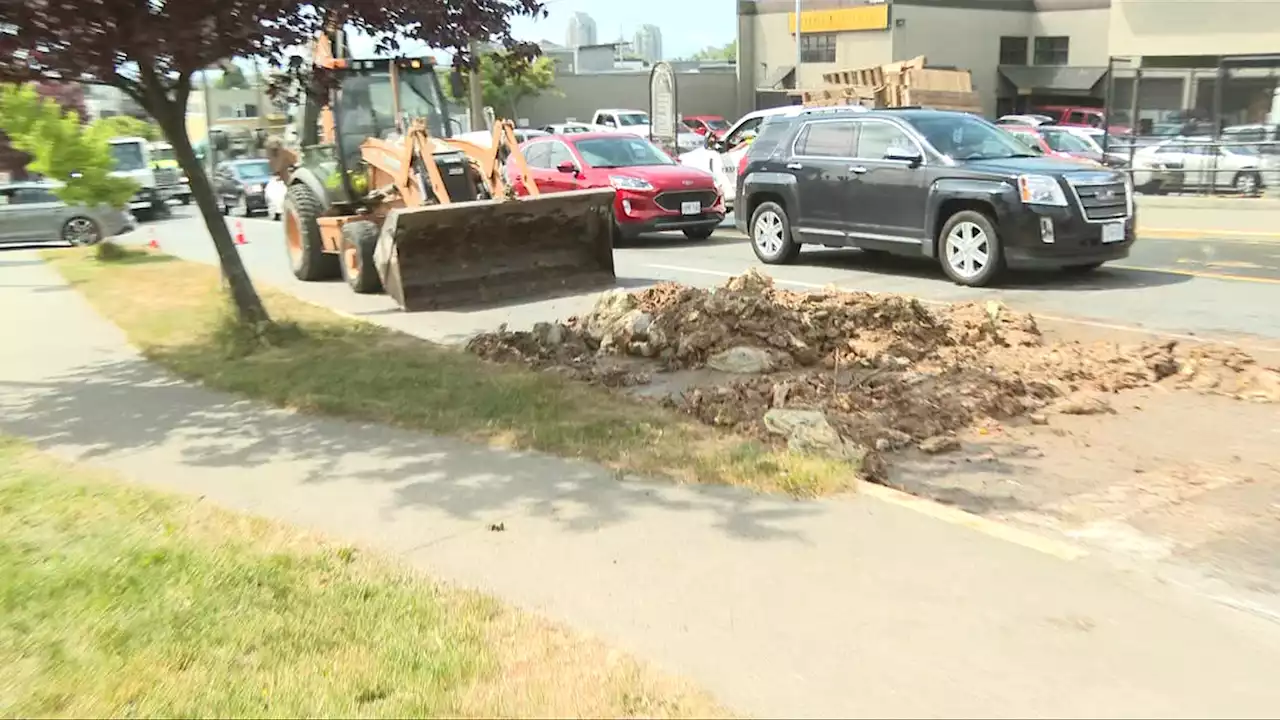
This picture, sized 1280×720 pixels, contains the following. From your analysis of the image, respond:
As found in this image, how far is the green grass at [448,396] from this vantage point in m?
6.24

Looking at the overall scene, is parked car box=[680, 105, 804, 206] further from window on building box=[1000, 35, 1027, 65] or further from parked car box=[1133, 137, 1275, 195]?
window on building box=[1000, 35, 1027, 65]

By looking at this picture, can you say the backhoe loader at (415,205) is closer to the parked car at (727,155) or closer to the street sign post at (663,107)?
the parked car at (727,155)

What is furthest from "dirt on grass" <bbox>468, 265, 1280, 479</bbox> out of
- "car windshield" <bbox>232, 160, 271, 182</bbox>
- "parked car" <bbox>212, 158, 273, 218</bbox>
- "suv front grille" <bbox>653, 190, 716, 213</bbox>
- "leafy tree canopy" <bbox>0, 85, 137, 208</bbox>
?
"car windshield" <bbox>232, 160, 271, 182</bbox>

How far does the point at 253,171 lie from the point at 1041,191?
26271 mm

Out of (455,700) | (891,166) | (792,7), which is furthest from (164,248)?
(792,7)

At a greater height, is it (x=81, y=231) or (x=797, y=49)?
(x=797, y=49)

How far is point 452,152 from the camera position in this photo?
44.4 feet

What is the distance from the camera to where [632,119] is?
145ft

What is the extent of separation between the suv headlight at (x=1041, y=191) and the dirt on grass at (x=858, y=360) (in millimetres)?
2187

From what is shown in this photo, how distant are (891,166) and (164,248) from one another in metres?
15.1

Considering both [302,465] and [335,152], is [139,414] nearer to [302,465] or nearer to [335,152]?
[302,465]

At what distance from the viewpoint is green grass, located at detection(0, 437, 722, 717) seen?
3.68 metres

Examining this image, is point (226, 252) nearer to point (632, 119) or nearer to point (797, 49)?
point (632, 119)


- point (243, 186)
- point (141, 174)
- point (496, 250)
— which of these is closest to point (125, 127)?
point (141, 174)
